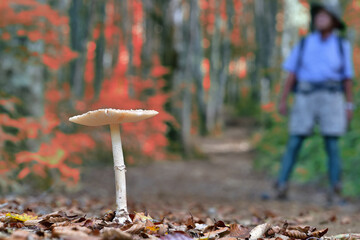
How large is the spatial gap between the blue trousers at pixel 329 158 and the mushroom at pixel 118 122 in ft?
10.5

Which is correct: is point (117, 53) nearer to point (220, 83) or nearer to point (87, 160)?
point (220, 83)

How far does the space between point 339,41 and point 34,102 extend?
382 cm

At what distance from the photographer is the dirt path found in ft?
12.3

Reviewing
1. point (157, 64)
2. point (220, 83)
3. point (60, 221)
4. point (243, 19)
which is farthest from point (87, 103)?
point (243, 19)

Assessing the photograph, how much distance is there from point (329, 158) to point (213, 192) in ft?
5.88

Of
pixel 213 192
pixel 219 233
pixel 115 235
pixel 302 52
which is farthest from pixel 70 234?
pixel 213 192

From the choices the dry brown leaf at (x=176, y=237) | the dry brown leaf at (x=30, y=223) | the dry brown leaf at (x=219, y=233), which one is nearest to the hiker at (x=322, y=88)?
the dry brown leaf at (x=219, y=233)

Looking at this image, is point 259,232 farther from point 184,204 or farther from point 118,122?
point 184,204

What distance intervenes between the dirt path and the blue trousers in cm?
31

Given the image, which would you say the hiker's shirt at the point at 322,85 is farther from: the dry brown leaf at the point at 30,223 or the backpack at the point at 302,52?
the dry brown leaf at the point at 30,223

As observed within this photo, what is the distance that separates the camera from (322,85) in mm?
4773

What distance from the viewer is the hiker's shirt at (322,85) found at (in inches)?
186

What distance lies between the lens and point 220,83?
19.7m

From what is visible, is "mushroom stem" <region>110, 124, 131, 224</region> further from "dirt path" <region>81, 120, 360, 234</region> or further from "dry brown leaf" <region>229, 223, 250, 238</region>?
"dirt path" <region>81, 120, 360, 234</region>
